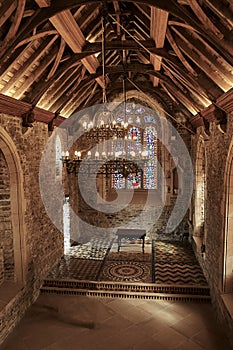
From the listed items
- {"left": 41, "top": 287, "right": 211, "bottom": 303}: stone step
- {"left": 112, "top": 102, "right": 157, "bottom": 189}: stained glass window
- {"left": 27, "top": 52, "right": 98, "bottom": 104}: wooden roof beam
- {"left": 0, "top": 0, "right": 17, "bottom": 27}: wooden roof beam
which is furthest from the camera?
{"left": 112, "top": 102, "right": 157, "bottom": 189}: stained glass window

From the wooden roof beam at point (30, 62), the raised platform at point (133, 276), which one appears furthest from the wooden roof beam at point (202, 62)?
the raised platform at point (133, 276)

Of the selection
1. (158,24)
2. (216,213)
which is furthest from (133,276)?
(158,24)

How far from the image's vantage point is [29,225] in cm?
682

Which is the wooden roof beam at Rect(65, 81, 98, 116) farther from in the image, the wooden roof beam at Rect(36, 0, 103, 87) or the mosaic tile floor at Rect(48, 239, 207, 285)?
the mosaic tile floor at Rect(48, 239, 207, 285)

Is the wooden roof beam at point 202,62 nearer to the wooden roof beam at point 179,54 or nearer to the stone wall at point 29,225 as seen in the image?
the wooden roof beam at point 179,54

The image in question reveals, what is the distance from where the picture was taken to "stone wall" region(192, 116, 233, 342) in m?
5.63

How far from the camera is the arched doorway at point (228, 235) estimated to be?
539 cm

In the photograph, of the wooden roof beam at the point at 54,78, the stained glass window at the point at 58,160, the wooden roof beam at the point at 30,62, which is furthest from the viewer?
the stained glass window at the point at 58,160

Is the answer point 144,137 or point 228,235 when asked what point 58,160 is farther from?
point 228,235

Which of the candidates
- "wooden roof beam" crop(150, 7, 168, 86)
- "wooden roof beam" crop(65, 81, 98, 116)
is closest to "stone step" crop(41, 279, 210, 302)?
"wooden roof beam" crop(65, 81, 98, 116)

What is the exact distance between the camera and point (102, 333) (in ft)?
19.3

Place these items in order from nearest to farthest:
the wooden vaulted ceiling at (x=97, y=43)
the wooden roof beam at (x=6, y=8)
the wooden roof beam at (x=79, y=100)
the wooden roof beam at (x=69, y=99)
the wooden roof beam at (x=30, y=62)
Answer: the wooden roof beam at (x=6, y=8), the wooden vaulted ceiling at (x=97, y=43), the wooden roof beam at (x=30, y=62), the wooden roof beam at (x=69, y=99), the wooden roof beam at (x=79, y=100)

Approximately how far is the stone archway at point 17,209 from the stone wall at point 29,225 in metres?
0.06

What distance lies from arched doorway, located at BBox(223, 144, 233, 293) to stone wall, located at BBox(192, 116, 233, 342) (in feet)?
0.37
